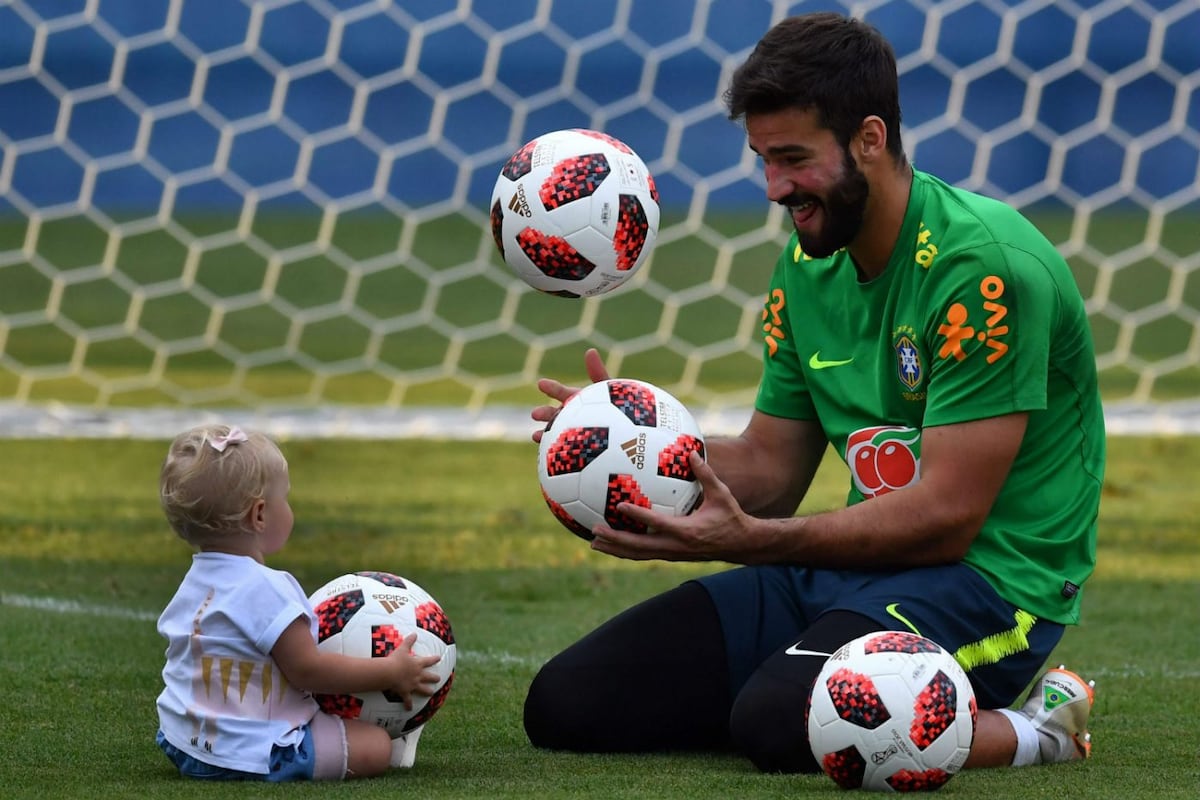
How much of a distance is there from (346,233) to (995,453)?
45.2 ft

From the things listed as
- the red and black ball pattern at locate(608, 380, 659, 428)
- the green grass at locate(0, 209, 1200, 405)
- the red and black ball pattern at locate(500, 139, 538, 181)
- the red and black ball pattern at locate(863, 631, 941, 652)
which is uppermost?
the red and black ball pattern at locate(500, 139, 538, 181)

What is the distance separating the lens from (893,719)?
350 centimetres

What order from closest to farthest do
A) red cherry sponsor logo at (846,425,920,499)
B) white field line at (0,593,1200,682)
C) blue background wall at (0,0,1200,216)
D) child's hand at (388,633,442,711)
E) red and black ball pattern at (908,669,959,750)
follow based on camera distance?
red and black ball pattern at (908,669,959,750) → child's hand at (388,633,442,711) → red cherry sponsor logo at (846,425,920,499) → white field line at (0,593,1200,682) → blue background wall at (0,0,1200,216)

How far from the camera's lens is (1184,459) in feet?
29.8

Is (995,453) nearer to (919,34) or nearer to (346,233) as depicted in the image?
(919,34)

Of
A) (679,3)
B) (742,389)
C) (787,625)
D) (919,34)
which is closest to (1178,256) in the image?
(919,34)

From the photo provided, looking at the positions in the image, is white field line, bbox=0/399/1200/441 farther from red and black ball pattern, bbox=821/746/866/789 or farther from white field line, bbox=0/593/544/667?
red and black ball pattern, bbox=821/746/866/789

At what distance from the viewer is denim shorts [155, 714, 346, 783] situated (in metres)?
3.65

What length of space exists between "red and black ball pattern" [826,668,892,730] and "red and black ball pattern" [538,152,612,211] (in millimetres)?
1318

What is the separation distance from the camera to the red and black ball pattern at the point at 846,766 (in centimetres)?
354

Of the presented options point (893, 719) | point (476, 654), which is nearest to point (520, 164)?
point (476, 654)

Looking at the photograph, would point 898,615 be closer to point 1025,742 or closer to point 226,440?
point 1025,742

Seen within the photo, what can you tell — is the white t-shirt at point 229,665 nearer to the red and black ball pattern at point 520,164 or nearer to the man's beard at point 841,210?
the red and black ball pattern at point 520,164

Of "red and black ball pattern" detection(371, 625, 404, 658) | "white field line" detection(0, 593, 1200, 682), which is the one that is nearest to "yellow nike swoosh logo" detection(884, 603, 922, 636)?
"red and black ball pattern" detection(371, 625, 404, 658)
